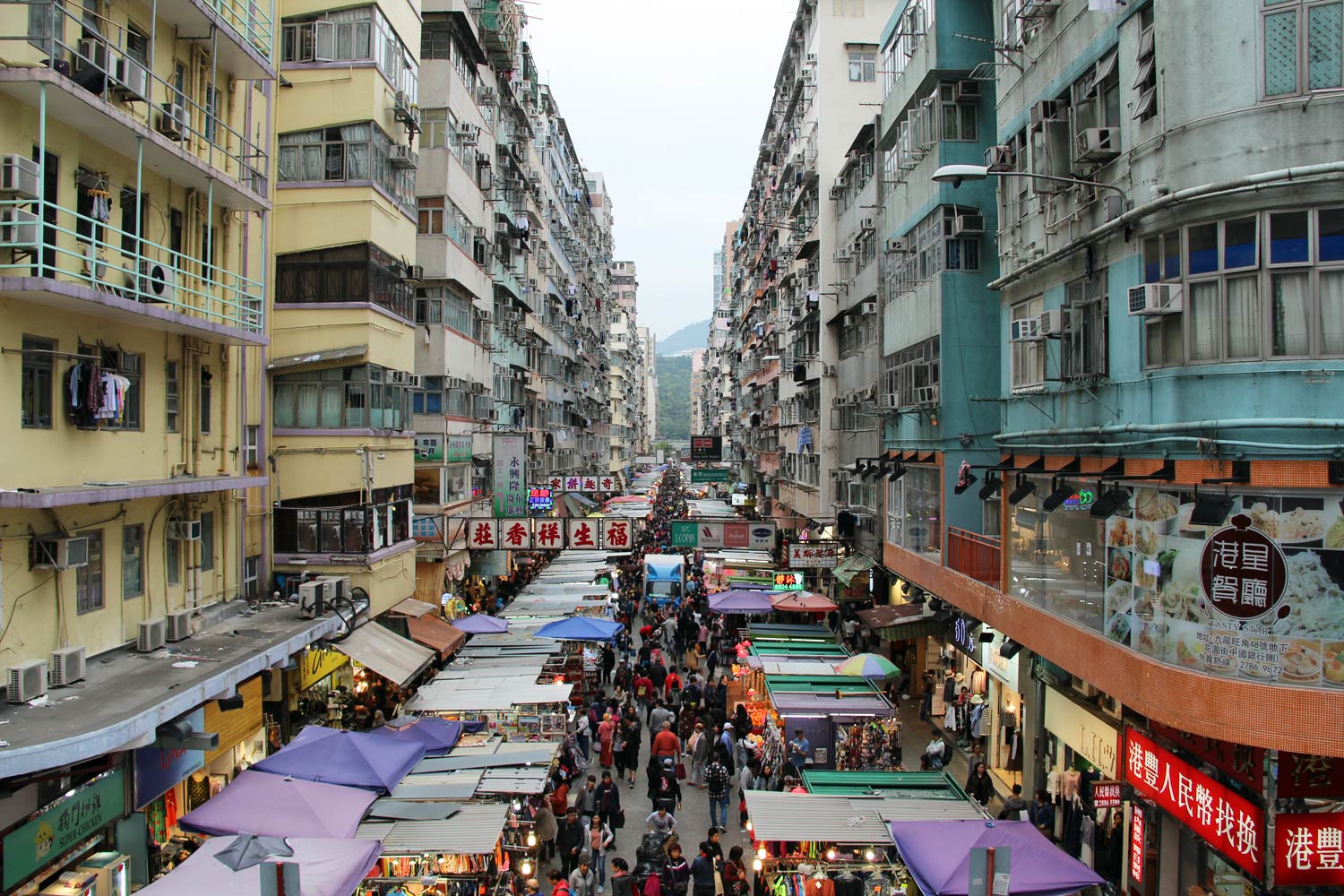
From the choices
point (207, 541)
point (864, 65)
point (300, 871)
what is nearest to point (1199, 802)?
point (300, 871)

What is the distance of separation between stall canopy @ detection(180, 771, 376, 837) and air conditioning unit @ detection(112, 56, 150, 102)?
860 centimetres

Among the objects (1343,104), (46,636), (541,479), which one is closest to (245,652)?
(46,636)

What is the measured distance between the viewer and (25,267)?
1064 cm

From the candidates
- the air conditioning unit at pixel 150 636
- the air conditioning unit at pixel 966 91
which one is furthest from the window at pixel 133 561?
the air conditioning unit at pixel 966 91

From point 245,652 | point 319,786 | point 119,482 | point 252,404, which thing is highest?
point 252,404

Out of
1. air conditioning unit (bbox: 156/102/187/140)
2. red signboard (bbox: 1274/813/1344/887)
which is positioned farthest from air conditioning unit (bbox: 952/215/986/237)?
air conditioning unit (bbox: 156/102/187/140)

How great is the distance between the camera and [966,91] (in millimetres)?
20875

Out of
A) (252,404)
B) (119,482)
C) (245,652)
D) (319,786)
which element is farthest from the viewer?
(252,404)

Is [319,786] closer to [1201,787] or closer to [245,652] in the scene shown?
[245,652]

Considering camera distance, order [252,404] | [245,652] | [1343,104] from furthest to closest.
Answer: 1. [252,404]
2. [245,652]
3. [1343,104]

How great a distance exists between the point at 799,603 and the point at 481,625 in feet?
28.1

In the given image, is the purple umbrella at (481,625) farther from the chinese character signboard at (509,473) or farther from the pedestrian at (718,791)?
the chinese character signboard at (509,473)

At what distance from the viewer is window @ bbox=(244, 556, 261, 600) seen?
59.1 ft

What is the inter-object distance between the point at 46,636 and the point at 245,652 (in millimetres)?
2747
